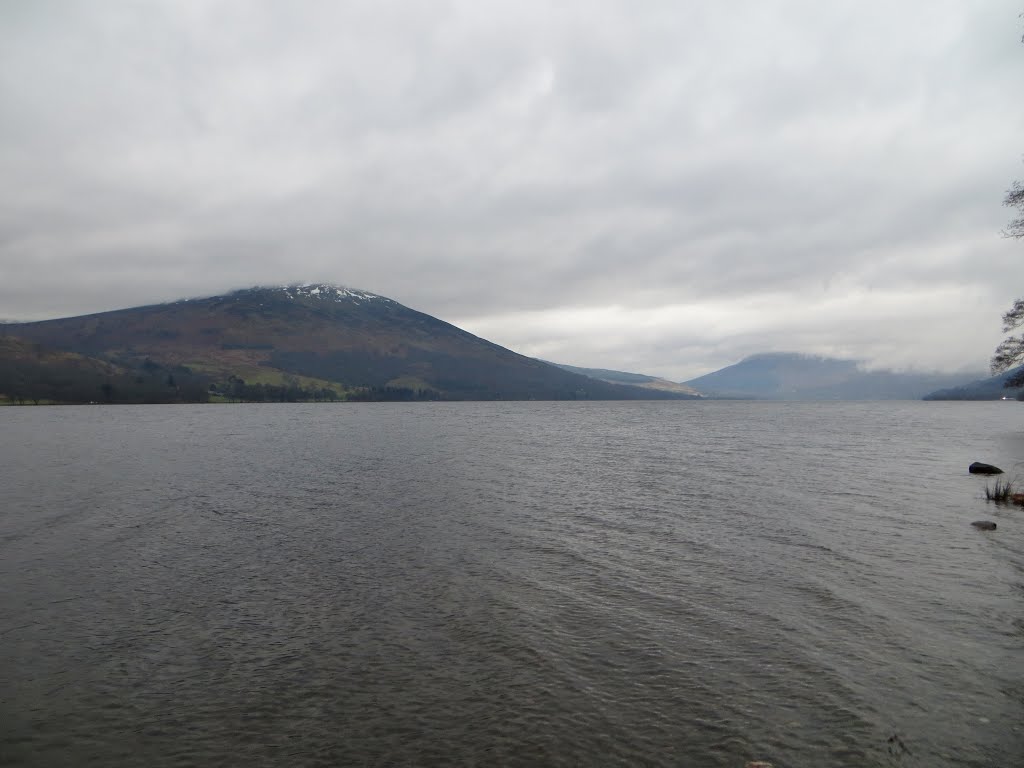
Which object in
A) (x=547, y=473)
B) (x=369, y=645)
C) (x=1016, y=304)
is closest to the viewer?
(x=369, y=645)

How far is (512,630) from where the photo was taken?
21.5 meters

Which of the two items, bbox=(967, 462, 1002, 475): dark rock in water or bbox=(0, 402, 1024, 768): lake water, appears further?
bbox=(967, 462, 1002, 475): dark rock in water

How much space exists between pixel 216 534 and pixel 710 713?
31.2m

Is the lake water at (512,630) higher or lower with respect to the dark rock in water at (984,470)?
lower

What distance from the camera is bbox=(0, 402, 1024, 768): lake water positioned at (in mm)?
14773

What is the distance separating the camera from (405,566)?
29375 millimetres

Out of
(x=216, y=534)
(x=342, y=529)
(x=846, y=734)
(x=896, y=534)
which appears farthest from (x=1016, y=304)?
(x=216, y=534)

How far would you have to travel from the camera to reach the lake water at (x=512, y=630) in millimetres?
14773

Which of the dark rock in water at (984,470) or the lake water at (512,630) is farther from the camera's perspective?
the dark rock in water at (984,470)

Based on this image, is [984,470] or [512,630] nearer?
[512,630]

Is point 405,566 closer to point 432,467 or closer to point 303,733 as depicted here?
point 303,733

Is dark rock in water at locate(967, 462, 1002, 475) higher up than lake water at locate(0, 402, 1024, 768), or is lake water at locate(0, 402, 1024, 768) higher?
dark rock in water at locate(967, 462, 1002, 475)

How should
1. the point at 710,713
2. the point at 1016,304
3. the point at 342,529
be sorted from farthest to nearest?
the point at 1016,304
the point at 342,529
the point at 710,713

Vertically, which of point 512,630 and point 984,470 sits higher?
point 984,470
